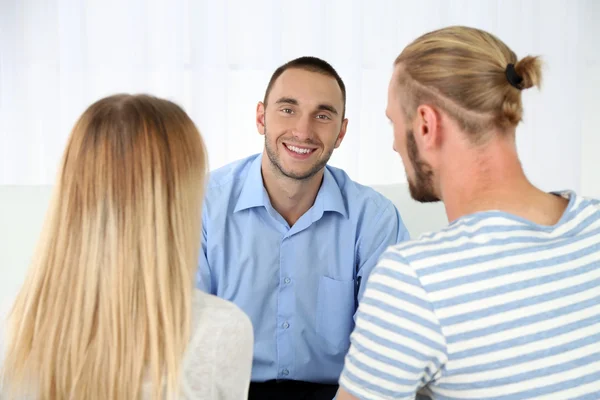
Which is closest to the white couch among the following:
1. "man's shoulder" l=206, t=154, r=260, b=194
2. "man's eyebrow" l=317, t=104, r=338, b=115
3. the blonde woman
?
"man's shoulder" l=206, t=154, r=260, b=194

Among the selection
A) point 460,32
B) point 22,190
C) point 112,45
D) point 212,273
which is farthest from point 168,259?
point 112,45

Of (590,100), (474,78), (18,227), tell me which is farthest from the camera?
(590,100)

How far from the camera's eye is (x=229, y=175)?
1.94 metres

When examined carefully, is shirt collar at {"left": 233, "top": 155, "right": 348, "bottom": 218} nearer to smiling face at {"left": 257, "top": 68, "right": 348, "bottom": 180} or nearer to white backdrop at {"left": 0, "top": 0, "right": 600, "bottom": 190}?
smiling face at {"left": 257, "top": 68, "right": 348, "bottom": 180}

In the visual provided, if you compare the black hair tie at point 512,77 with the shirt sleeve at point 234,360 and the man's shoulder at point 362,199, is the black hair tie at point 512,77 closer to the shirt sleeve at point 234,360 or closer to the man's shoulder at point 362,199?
the shirt sleeve at point 234,360

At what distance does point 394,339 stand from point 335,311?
920mm

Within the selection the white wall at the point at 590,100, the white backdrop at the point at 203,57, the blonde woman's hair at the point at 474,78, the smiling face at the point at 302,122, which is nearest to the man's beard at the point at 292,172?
the smiling face at the point at 302,122

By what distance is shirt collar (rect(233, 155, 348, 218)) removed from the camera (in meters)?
1.85

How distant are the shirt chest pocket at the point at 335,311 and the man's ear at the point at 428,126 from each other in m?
0.83

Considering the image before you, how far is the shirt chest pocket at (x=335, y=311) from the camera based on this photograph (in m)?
1.84

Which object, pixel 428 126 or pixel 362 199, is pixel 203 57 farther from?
pixel 428 126

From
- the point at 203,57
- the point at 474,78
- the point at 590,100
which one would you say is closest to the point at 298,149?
the point at 474,78

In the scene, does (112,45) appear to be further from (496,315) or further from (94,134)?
(496,315)

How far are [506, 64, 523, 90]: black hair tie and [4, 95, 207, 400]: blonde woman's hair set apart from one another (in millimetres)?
526
